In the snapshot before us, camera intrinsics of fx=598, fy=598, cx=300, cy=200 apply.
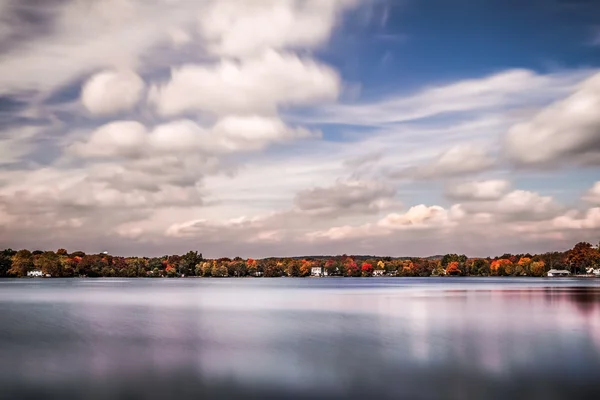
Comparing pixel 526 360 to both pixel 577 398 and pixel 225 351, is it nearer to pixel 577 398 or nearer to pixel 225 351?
pixel 577 398

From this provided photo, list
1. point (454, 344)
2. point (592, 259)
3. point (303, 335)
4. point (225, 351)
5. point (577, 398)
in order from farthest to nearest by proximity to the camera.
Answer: point (592, 259)
point (303, 335)
point (454, 344)
point (225, 351)
point (577, 398)

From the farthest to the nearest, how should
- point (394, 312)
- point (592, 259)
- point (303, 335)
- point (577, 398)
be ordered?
point (592, 259), point (394, 312), point (303, 335), point (577, 398)

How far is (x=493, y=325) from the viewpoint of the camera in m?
39.8

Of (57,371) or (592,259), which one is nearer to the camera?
(57,371)

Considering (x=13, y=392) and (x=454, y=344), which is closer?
(x=13, y=392)

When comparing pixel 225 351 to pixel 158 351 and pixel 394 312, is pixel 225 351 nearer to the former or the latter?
pixel 158 351

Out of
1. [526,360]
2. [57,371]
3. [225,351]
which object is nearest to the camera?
[57,371]

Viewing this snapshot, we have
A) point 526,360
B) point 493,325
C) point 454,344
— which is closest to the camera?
point 526,360

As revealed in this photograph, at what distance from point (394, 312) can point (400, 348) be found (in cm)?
2415

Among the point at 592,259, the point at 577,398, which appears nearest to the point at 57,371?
the point at 577,398

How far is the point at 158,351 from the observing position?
92.9 ft

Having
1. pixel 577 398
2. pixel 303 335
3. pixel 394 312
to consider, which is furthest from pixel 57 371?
pixel 394 312

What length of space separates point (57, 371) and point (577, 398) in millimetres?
18464

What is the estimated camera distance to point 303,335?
3491cm
